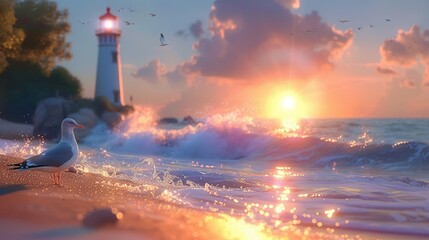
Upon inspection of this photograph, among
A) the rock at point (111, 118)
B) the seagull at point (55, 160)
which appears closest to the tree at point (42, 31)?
the rock at point (111, 118)

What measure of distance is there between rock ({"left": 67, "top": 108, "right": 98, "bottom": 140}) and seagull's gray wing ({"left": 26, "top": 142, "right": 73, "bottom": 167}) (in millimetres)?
28926

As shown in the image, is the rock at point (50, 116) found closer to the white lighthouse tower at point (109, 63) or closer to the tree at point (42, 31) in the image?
the tree at point (42, 31)

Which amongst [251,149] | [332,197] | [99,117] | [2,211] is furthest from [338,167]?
[99,117]

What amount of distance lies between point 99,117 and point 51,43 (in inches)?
410

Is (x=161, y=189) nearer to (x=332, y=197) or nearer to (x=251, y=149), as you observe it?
(x=332, y=197)

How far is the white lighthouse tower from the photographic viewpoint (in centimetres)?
4834

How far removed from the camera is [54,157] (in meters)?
6.01

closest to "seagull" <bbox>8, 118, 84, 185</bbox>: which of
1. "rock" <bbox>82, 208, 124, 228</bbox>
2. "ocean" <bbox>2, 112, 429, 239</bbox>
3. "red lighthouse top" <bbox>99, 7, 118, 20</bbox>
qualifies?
"ocean" <bbox>2, 112, 429, 239</bbox>

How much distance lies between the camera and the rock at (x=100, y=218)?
3762 mm

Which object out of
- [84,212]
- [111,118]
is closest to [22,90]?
[111,118]

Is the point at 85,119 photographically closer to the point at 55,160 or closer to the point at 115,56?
the point at 115,56

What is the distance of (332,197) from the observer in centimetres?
653

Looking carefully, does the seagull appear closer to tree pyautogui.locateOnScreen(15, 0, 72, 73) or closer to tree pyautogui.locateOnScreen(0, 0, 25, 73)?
tree pyautogui.locateOnScreen(0, 0, 25, 73)

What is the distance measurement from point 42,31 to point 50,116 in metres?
5.76
